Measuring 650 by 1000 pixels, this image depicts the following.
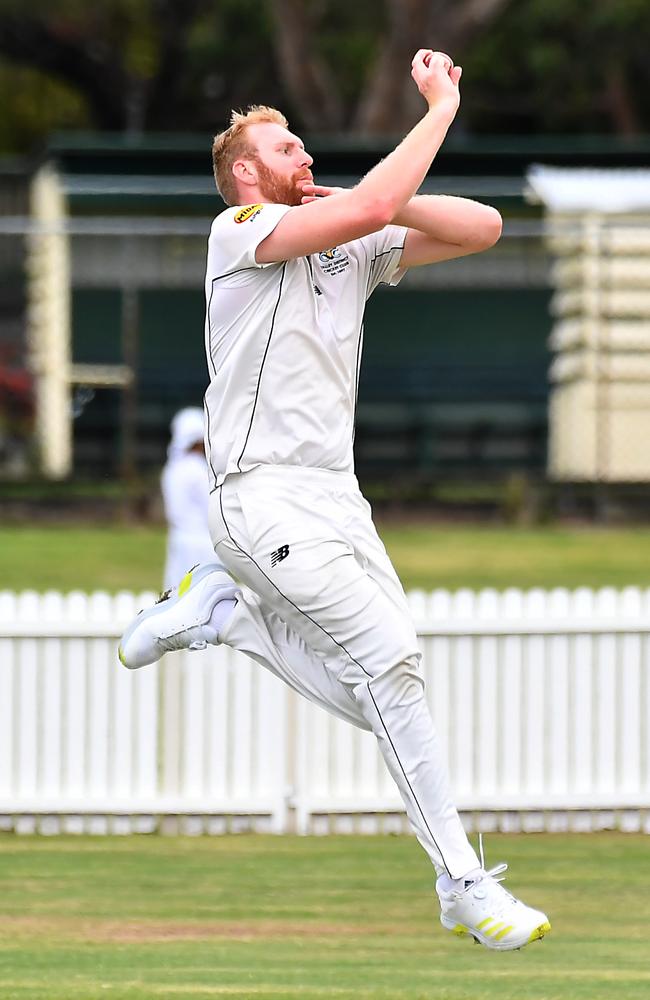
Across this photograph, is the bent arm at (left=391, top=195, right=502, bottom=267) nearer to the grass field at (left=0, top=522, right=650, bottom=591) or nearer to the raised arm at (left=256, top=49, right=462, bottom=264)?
the raised arm at (left=256, top=49, right=462, bottom=264)

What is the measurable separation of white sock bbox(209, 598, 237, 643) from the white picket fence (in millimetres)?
3204

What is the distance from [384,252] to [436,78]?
52 cm

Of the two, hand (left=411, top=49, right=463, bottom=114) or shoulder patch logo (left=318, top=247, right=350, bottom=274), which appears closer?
hand (left=411, top=49, right=463, bottom=114)

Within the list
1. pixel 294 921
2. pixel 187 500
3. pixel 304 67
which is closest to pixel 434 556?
pixel 187 500

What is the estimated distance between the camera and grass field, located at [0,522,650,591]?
14.0 meters

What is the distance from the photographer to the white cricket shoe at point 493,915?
4.82 m

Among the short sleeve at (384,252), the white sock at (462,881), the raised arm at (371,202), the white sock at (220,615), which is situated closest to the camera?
the raised arm at (371,202)

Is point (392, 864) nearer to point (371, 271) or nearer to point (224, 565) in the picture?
point (224, 565)

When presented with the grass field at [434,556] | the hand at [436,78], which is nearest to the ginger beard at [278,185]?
the hand at [436,78]

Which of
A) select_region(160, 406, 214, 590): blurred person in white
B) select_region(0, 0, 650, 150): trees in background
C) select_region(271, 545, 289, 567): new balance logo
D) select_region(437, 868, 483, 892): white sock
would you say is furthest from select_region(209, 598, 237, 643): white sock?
select_region(0, 0, 650, 150): trees in background

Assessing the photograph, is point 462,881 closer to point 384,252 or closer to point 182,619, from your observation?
point 182,619

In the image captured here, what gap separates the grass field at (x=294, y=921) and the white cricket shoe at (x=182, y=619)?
3.12ft

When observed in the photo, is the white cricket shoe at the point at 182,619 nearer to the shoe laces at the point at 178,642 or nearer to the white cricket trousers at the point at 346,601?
the shoe laces at the point at 178,642

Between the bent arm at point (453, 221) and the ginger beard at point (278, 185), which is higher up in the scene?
the ginger beard at point (278, 185)
